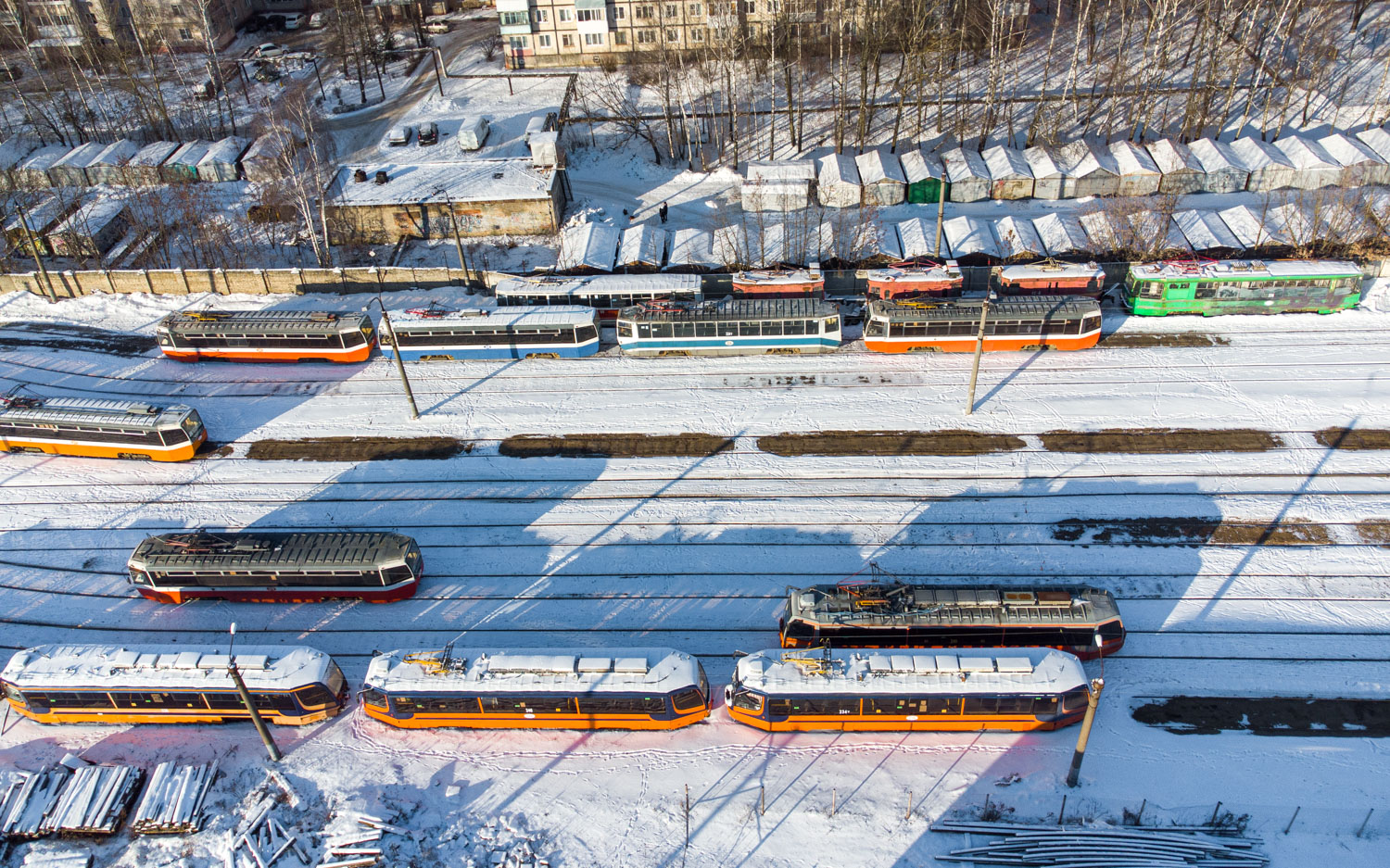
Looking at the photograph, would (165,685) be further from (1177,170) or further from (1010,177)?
(1177,170)

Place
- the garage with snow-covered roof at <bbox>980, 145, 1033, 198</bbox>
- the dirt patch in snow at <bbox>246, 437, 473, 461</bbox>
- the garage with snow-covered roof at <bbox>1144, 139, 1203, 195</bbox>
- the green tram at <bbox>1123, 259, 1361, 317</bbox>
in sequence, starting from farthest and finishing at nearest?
the garage with snow-covered roof at <bbox>980, 145, 1033, 198</bbox>
the garage with snow-covered roof at <bbox>1144, 139, 1203, 195</bbox>
the green tram at <bbox>1123, 259, 1361, 317</bbox>
the dirt patch in snow at <bbox>246, 437, 473, 461</bbox>

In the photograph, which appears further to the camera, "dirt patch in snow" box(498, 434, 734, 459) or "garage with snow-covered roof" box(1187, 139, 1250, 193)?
"garage with snow-covered roof" box(1187, 139, 1250, 193)

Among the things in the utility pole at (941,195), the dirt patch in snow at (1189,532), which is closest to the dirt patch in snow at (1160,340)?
the utility pole at (941,195)

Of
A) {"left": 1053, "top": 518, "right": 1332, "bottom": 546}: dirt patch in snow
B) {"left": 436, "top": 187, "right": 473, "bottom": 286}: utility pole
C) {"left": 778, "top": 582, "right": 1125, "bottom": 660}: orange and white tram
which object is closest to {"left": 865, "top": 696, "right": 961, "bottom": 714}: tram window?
{"left": 778, "top": 582, "right": 1125, "bottom": 660}: orange and white tram

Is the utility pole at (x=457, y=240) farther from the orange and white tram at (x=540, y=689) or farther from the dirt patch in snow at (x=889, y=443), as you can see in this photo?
the orange and white tram at (x=540, y=689)

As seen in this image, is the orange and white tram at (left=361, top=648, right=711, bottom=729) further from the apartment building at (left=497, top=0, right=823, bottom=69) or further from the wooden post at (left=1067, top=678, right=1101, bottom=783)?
the apartment building at (left=497, top=0, right=823, bottom=69)

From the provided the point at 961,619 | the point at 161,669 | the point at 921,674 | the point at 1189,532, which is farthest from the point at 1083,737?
the point at 161,669

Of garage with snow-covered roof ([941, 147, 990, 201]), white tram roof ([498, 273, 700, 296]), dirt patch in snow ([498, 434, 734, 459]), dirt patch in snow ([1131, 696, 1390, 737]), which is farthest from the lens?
garage with snow-covered roof ([941, 147, 990, 201])
